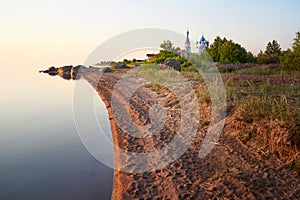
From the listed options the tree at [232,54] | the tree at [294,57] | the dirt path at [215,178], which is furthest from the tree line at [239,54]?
the dirt path at [215,178]

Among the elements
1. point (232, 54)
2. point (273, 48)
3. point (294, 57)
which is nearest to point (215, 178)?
point (294, 57)

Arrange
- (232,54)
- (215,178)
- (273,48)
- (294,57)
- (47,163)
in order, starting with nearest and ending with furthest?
(215,178) → (47,163) → (294,57) → (232,54) → (273,48)

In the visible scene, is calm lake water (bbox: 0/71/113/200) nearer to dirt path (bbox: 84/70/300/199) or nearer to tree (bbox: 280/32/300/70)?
dirt path (bbox: 84/70/300/199)

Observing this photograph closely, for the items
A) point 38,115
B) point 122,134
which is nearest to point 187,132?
point 122,134

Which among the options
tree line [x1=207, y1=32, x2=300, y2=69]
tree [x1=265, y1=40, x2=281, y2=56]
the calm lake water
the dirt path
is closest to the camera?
the dirt path

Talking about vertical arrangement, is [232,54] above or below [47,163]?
above

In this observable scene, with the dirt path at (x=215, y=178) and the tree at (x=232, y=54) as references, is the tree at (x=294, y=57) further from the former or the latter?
the dirt path at (x=215, y=178)

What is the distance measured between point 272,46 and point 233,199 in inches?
974

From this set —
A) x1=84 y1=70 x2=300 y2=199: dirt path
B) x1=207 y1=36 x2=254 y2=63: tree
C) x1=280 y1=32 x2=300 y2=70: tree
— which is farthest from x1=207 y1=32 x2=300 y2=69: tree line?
x1=84 y1=70 x2=300 y2=199: dirt path

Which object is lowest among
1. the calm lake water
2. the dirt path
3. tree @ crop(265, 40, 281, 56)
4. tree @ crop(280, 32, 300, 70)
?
the calm lake water

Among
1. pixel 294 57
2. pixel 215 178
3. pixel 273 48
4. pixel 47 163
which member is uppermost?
pixel 273 48

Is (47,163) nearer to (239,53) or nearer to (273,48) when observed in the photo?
(239,53)

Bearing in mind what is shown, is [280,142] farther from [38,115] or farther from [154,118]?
[38,115]

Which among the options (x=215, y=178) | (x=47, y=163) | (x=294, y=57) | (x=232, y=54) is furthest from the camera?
(x=232, y=54)
